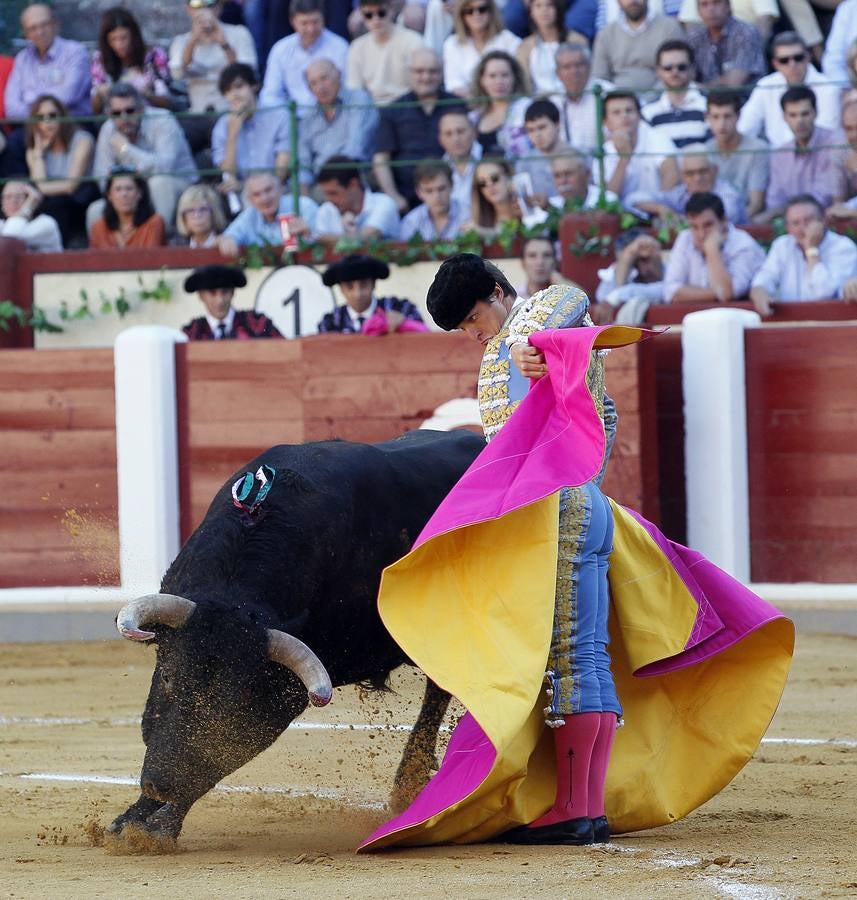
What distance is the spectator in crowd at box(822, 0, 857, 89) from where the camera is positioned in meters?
7.43

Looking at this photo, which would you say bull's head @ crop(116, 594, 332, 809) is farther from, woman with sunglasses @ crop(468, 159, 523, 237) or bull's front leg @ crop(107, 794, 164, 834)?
woman with sunglasses @ crop(468, 159, 523, 237)

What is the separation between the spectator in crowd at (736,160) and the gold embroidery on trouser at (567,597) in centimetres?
449

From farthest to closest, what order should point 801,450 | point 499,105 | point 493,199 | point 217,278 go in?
point 499,105, point 493,199, point 217,278, point 801,450

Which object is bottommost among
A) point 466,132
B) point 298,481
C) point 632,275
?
point 298,481

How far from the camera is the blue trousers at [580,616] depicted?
2.87 m

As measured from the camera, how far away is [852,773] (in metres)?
3.73

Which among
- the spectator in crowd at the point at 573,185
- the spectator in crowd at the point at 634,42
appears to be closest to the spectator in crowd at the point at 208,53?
the spectator in crowd at the point at 634,42

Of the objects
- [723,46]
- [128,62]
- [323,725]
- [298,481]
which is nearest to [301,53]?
[128,62]

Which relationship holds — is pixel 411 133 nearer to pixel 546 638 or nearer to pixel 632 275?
pixel 632 275

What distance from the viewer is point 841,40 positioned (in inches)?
293

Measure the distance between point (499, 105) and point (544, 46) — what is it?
1.41ft

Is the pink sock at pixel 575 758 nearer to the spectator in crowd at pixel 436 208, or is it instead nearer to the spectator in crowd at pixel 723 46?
the spectator in crowd at pixel 436 208

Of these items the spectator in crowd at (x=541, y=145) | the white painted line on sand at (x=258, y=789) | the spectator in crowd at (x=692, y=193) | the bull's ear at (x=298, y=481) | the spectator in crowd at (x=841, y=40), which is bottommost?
the white painted line on sand at (x=258, y=789)

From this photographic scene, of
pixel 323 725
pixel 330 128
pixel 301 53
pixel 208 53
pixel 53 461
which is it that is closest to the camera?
pixel 323 725
